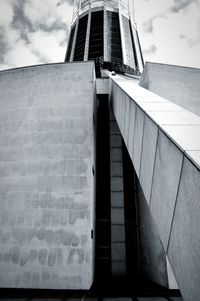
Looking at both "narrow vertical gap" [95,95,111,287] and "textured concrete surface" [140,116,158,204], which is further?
"narrow vertical gap" [95,95,111,287]

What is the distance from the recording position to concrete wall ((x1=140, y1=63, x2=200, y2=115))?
370 inches

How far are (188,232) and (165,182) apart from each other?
705 millimetres

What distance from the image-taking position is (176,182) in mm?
2244

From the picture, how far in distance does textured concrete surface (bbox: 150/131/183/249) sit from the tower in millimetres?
20866

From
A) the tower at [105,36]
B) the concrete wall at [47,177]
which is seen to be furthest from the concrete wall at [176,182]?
the tower at [105,36]

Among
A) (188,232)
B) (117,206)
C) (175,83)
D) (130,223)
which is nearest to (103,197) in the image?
(117,206)

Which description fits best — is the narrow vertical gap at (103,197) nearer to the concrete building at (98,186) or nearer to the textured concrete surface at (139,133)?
the concrete building at (98,186)

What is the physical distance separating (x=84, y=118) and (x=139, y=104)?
17.4 feet

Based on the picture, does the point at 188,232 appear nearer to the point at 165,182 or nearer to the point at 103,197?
the point at 165,182

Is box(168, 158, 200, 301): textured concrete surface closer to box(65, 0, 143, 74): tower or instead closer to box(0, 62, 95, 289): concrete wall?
box(0, 62, 95, 289): concrete wall

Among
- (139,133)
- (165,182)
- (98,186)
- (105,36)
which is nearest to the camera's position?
(165,182)

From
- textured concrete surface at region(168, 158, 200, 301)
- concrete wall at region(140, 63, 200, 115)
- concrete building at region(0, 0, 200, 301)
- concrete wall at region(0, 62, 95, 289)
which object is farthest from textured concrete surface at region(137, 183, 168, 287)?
textured concrete surface at region(168, 158, 200, 301)

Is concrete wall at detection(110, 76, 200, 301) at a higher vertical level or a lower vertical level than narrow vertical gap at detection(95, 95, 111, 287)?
higher

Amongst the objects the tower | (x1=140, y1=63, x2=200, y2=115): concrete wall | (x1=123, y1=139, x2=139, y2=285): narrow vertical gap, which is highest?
the tower
